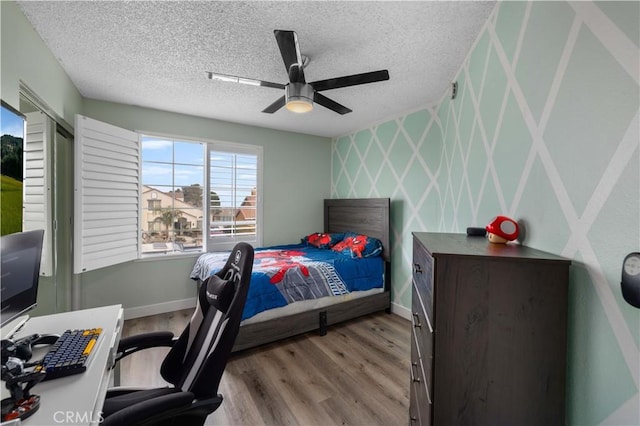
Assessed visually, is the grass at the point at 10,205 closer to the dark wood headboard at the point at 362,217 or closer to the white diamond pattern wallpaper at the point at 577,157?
the white diamond pattern wallpaper at the point at 577,157

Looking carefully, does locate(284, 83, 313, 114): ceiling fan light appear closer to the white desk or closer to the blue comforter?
the blue comforter

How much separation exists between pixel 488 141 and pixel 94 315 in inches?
92.6

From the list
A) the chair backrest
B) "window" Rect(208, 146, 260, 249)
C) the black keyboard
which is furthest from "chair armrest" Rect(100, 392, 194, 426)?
"window" Rect(208, 146, 260, 249)

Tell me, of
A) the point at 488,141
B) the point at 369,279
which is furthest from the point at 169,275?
the point at 488,141

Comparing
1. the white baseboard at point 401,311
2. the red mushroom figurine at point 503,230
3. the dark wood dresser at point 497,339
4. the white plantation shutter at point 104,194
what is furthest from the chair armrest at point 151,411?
the white baseboard at point 401,311

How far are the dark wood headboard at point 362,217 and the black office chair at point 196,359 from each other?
2448 millimetres

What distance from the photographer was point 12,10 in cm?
146

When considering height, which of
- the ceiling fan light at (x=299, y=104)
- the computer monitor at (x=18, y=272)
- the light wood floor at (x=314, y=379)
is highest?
the ceiling fan light at (x=299, y=104)

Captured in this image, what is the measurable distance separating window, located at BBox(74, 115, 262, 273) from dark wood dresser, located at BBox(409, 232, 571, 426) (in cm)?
301

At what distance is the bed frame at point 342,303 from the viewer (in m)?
2.43

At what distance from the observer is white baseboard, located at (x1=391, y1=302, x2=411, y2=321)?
10.3 feet

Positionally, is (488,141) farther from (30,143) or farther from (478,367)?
(30,143)

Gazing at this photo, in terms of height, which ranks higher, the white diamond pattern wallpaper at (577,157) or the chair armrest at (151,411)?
the white diamond pattern wallpaper at (577,157)

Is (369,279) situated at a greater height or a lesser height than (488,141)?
lesser
